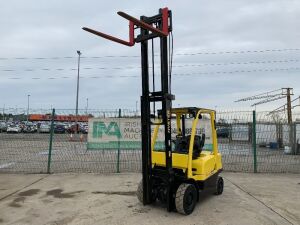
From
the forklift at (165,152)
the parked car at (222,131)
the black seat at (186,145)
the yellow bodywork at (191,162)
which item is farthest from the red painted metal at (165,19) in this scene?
the parked car at (222,131)

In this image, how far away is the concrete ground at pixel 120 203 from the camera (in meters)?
6.41

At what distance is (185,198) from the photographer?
6.59 m

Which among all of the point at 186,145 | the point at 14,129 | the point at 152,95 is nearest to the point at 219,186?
the point at 186,145

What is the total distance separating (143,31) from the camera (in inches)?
276

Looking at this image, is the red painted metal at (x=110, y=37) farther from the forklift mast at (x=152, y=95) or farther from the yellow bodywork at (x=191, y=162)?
the yellow bodywork at (x=191, y=162)

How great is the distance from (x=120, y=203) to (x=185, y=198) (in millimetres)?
1634

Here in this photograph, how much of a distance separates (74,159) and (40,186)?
3.69 m

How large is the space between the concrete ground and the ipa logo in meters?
1.80

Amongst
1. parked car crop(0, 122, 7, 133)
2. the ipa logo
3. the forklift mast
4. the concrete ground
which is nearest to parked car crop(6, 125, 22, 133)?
parked car crop(0, 122, 7, 133)

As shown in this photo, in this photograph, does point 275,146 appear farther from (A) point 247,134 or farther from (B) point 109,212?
(B) point 109,212

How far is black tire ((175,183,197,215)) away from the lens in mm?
6496

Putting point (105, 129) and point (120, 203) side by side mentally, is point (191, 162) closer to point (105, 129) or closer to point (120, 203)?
point (120, 203)

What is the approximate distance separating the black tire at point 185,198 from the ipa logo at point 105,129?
5.49m

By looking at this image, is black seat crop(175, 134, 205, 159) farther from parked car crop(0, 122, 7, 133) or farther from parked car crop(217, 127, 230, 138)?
parked car crop(0, 122, 7, 133)
